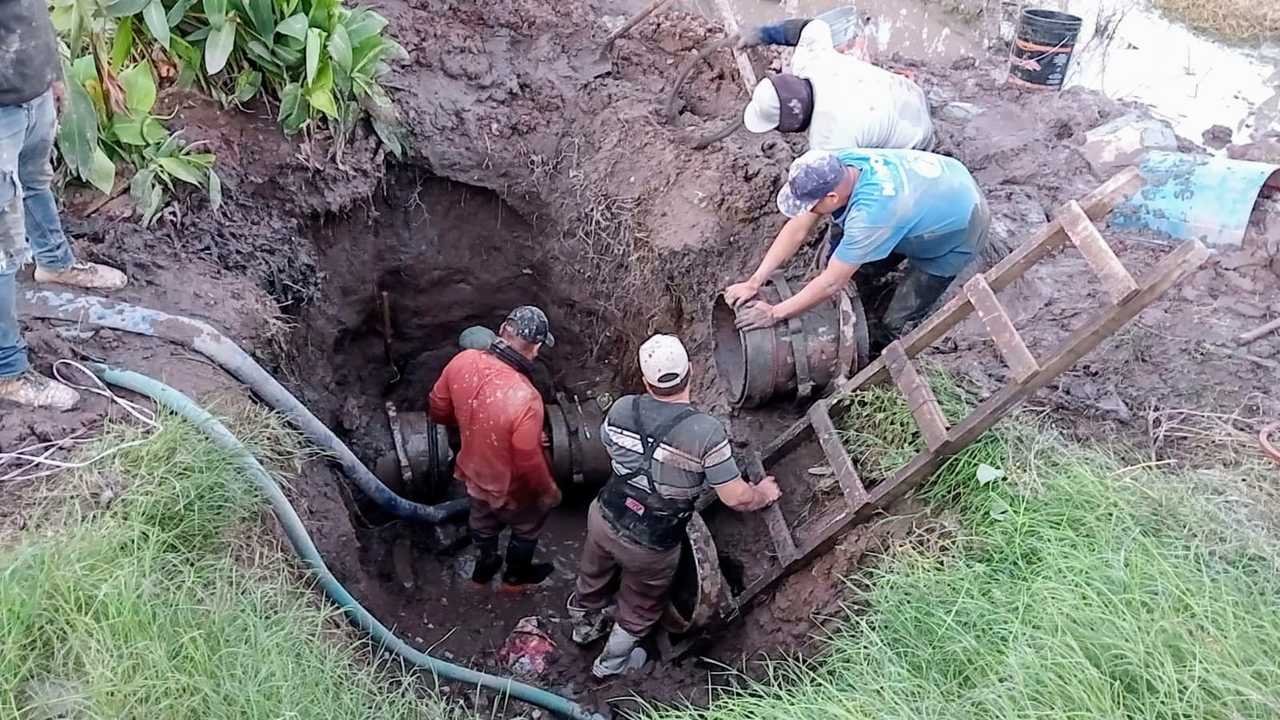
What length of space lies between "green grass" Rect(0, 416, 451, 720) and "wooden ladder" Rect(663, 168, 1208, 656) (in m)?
1.54

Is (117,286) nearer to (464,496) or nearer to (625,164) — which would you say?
(464,496)

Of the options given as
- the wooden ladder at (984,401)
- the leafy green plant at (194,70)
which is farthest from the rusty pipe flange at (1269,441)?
the leafy green plant at (194,70)

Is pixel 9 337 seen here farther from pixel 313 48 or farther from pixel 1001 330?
pixel 1001 330

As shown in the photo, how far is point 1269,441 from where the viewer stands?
3631mm

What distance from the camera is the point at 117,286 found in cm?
404

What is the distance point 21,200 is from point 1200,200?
5139 millimetres

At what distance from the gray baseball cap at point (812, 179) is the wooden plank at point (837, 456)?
83 cm

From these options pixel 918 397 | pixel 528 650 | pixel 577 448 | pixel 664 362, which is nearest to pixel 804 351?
pixel 918 397

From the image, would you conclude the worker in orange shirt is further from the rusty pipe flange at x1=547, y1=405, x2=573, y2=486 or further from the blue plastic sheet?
the blue plastic sheet

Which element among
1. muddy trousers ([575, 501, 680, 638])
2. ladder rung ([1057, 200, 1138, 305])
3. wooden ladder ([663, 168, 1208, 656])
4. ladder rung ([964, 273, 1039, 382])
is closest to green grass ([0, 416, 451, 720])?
muddy trousers ([575, 501, 680, 638])

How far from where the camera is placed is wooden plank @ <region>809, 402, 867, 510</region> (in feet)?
12.0

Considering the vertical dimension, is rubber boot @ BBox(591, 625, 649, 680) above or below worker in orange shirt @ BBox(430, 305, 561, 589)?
below

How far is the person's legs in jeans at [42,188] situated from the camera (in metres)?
3.38

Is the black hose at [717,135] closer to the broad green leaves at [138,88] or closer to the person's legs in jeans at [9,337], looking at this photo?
the broad green leaves at [138,88]
